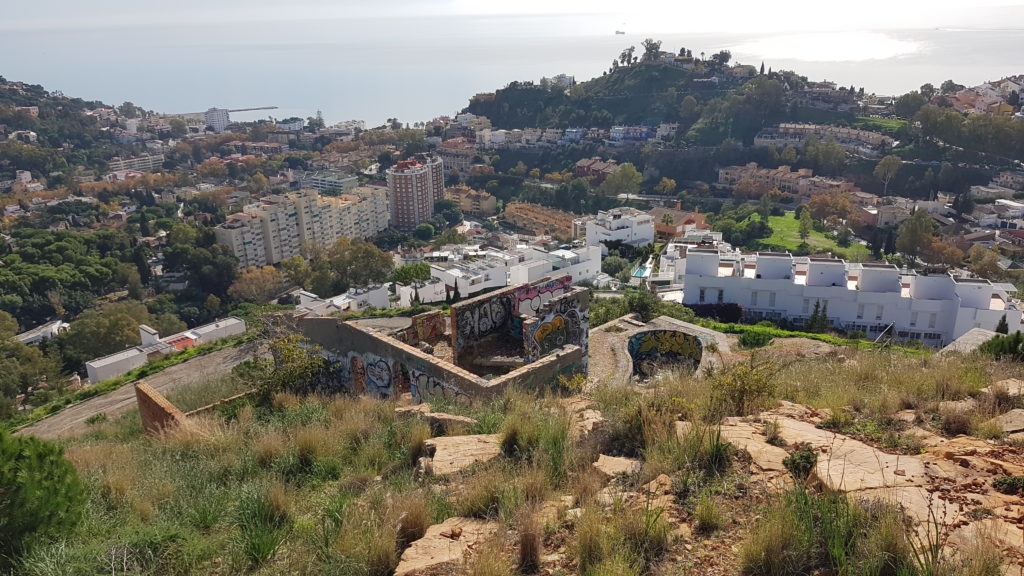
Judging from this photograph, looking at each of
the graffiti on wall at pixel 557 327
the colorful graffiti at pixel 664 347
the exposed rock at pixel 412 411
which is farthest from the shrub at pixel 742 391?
the colorful graffiti at pixel 664 347

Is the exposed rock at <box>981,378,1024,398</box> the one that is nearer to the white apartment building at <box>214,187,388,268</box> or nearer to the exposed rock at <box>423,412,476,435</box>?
the exposed rock at <box>423,412,476,435</box>

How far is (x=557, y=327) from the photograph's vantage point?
382 inches

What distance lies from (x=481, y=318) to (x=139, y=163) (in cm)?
7984

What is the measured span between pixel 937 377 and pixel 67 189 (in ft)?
233

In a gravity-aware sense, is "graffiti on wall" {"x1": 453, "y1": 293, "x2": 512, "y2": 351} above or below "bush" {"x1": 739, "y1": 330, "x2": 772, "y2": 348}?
above

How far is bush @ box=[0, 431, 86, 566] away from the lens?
3473mm

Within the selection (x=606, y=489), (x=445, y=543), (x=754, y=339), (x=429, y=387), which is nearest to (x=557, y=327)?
(x=429, y=387)

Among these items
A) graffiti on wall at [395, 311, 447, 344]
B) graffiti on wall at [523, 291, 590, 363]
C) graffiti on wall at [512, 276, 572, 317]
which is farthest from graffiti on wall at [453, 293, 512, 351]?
graffiti on wall at [395, 311, 447, 344]

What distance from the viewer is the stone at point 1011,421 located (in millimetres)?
4105

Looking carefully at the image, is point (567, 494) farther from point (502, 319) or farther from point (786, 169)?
point (786, 169)

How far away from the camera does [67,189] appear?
5941cm

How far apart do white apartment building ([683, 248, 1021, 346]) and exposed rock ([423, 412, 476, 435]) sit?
706 inches

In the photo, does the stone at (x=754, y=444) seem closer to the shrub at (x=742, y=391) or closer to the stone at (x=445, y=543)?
the shrub at (x=742, y=391)

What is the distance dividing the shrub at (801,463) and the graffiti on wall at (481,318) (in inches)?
249
